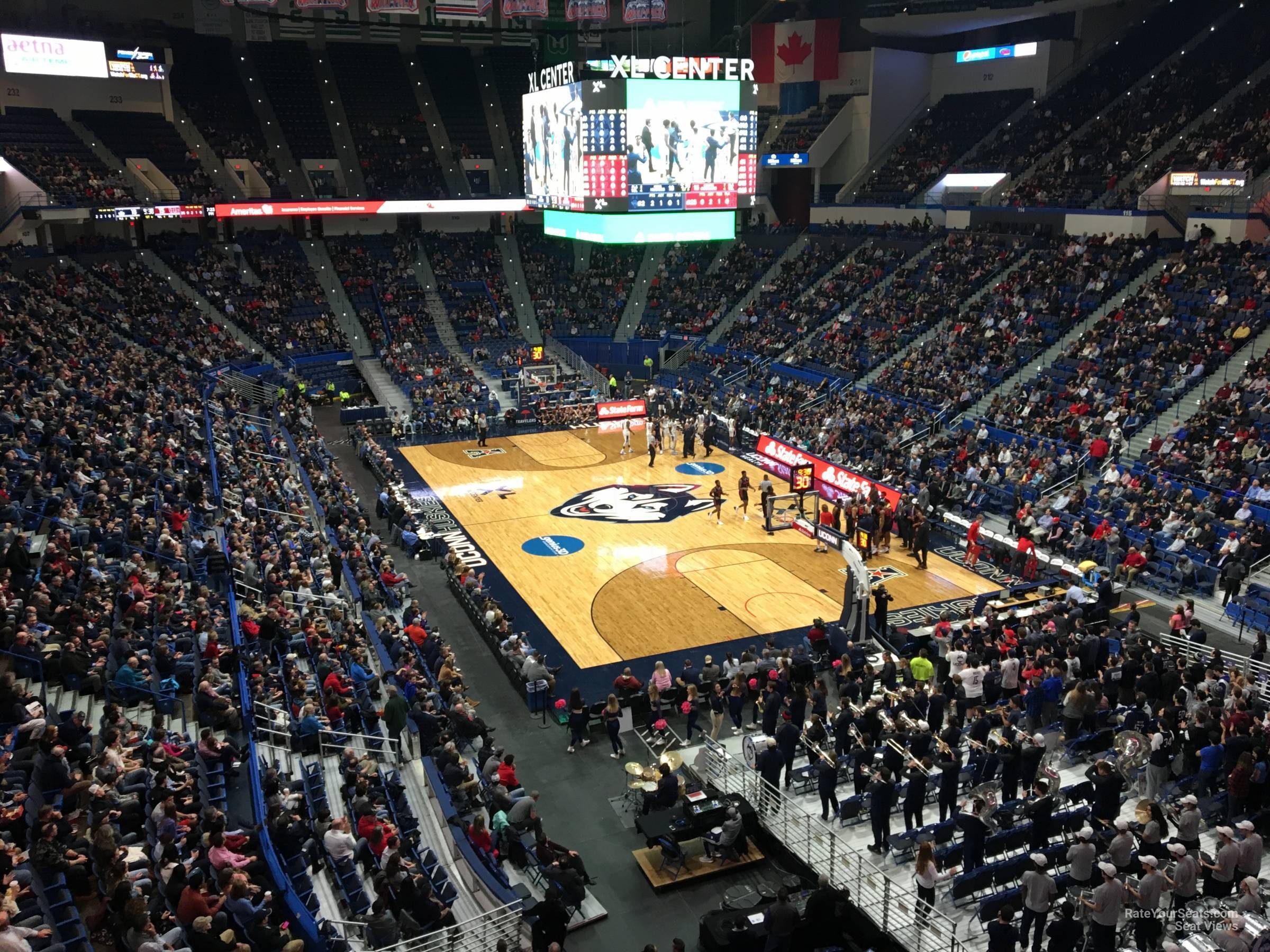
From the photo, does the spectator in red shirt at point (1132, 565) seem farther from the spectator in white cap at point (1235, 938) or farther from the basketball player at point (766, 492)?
the spectator in white cap at point (1235, 938)

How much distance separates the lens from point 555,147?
29250 mm

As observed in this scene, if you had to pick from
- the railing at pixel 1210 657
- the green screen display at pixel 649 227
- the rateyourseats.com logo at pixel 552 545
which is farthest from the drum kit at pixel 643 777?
the green screen display at pixel 649 227

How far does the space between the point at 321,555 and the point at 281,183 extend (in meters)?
32.6

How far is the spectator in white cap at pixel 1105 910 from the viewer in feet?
32.4

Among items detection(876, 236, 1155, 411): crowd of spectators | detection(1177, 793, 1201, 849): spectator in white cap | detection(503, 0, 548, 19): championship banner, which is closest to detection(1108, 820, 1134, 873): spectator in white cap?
detection(1177, 793, 1201, 849): spectator in white cap

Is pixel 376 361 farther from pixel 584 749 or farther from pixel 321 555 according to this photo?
pixel 584 749

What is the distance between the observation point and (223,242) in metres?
47.2

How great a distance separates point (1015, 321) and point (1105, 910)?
26.7 meters

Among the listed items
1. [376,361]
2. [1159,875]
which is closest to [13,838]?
[1159,875]

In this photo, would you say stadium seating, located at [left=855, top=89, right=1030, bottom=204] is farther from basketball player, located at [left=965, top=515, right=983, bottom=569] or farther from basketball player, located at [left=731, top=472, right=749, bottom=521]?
basketball player, located at [left=965, top=515, right=983, bottom=569]

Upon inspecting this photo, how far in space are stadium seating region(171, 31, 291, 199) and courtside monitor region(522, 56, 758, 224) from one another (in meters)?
24.5

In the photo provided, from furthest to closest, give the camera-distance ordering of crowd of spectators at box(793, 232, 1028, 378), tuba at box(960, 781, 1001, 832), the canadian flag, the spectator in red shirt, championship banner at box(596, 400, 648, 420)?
the canadian flag
championship banner at box(596, 400, 648, 420)
crowd of spectators at box(793, 232, 1028, 378)
the spectator in red shirt
tuba at box(960, 781, 1001, 832)

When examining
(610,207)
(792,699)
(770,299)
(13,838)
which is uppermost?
(610,207)

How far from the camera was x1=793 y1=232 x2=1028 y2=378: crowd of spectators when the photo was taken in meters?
36.9
